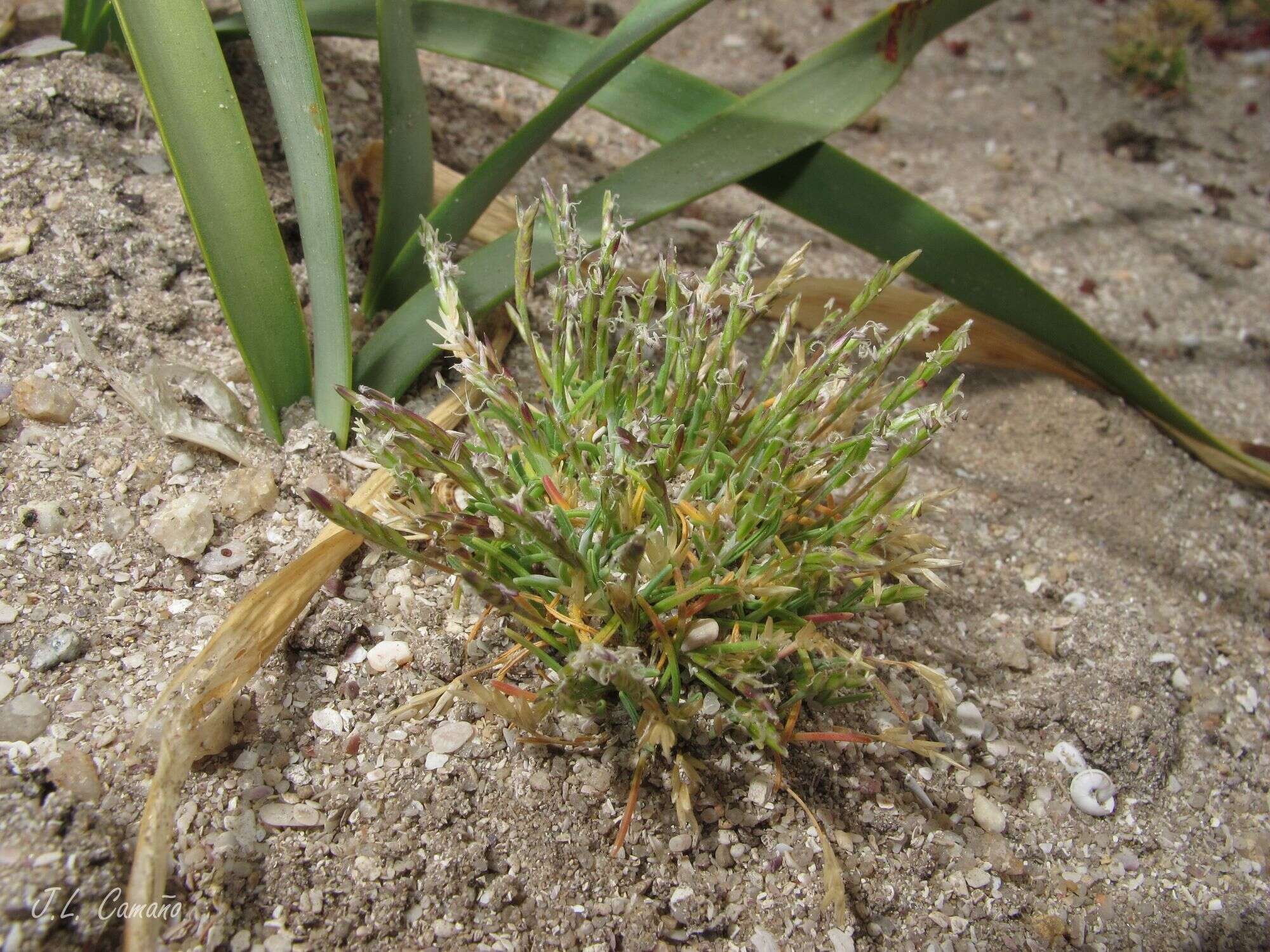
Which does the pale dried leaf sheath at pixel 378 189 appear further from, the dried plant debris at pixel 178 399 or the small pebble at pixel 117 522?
the small pebble at pixel 117 522

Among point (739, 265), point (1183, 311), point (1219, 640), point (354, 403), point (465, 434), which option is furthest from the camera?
point (1183, 311)

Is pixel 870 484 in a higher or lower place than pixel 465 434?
higher

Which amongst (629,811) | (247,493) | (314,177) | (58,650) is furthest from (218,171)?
(629,811)

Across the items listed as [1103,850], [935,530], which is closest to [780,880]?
[1103,850]

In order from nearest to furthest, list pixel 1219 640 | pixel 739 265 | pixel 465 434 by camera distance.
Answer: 1. pixel 739 265
2. pixel 465 434
3. pixel 1219 640

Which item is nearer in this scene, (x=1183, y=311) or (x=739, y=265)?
(x=739, y=265)

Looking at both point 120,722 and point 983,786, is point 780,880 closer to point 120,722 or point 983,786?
point 983,786

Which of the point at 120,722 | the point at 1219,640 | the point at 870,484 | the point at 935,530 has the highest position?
the point at 870,484
